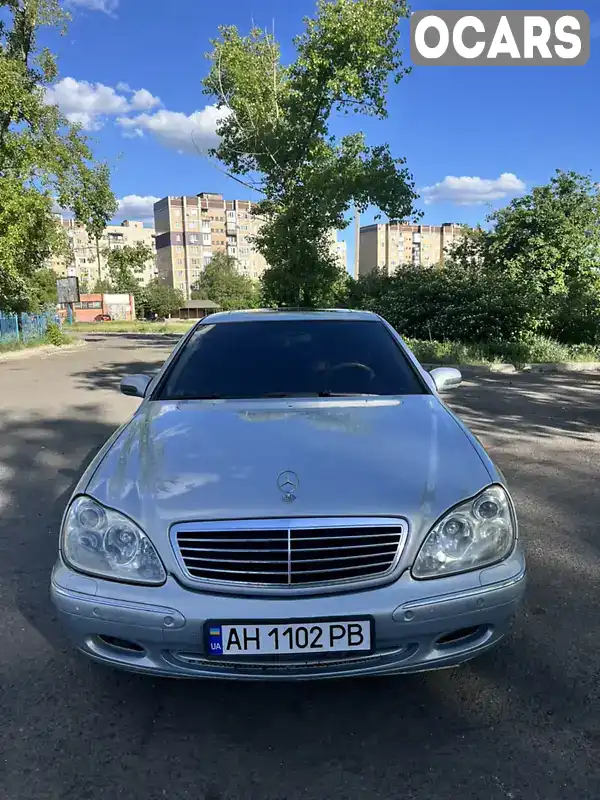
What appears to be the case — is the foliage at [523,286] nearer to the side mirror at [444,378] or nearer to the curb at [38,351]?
the side mirror at [444,378]

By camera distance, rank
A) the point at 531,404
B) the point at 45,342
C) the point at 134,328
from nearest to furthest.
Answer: the point at 531,404 < the point at 45,342 < the point at 134,328

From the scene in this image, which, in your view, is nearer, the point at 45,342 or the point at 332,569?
the point at 332,569

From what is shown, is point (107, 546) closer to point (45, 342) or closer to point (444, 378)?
point (444, 378)

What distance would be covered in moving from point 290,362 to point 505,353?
12.4 m

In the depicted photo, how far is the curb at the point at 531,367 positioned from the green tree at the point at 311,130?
24.3 feet

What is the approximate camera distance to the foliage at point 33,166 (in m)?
18.4

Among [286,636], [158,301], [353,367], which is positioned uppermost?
[158,301]

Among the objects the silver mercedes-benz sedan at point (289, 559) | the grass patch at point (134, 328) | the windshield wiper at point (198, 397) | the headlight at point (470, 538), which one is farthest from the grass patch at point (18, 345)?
the headlight at point (470, 538)

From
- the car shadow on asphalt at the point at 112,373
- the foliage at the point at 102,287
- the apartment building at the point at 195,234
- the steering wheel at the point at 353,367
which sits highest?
the apartment building at the point at 195,234

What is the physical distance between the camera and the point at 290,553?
6.97 ft

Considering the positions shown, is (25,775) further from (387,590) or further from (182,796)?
(387,590)

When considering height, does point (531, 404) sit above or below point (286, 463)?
below

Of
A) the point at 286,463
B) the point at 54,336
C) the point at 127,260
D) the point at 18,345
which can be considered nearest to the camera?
the point at 286,463

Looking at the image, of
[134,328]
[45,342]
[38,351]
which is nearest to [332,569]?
[38,351]
